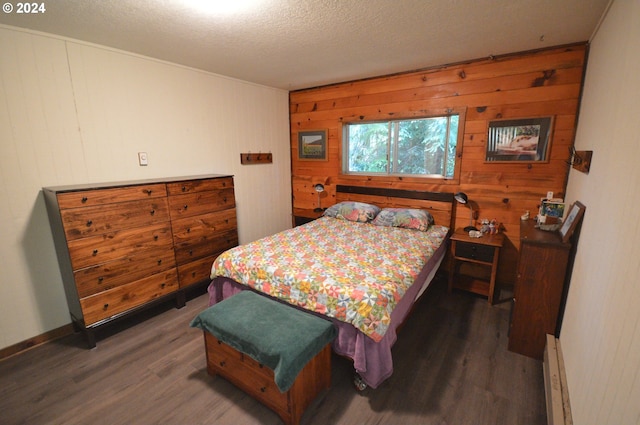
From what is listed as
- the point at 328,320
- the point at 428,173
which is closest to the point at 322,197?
the point at 428,173

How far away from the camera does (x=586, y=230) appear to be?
1.63 metres

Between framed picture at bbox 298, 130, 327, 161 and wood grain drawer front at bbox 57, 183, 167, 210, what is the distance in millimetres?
2193

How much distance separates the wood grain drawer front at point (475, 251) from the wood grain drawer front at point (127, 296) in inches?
111

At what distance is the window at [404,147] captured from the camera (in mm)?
3189

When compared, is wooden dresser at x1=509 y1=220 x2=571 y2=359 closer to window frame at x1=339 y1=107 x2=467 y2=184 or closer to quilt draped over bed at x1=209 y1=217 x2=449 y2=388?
quilt draped over bed at x1=209 y1=217 x2=449 y2=388

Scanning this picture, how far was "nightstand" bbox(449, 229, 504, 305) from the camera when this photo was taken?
2672 mm

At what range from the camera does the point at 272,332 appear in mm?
1551

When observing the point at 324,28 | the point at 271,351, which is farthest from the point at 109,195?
the point at 324,28


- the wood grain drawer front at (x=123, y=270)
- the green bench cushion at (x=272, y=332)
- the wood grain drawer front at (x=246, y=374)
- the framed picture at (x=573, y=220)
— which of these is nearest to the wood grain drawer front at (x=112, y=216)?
the wood grain drawer front at (x=123, y=270)

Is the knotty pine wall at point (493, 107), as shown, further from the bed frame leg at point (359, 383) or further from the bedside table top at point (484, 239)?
the bed frame leg at point (359, 383)

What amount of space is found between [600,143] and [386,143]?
2.19 meters

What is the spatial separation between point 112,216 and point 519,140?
12.2 ft

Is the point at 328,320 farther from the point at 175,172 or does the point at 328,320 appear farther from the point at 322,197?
the point at 322,197

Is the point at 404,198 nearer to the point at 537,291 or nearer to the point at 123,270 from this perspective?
the point at 537,291
